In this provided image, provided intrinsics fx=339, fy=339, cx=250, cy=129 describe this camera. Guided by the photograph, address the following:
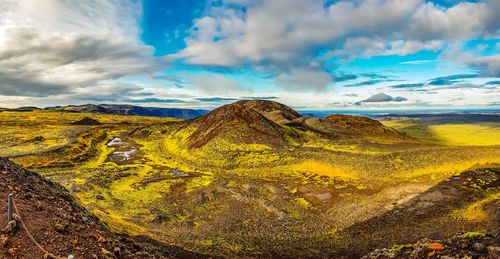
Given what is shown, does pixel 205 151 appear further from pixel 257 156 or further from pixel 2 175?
pixel 2 175

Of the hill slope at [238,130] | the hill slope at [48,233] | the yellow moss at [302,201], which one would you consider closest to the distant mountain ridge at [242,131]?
the hill slope at [238,130]

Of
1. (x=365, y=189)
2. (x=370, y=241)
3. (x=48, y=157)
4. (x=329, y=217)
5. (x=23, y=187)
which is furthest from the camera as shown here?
(x=48, y=157)

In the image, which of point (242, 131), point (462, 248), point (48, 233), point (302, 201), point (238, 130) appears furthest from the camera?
point (238, 130)

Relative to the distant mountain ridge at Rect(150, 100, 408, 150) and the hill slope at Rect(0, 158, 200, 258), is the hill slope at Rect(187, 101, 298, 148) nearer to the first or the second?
the distant mountain ridge at Rect(150, 100, 408, 150)

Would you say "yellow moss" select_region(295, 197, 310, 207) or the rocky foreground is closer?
the rocky foreground

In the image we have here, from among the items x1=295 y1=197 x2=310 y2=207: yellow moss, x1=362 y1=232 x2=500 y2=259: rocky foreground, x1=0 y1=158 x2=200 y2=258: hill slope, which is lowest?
x1=295 y1=197 x2=310 y2=207: yellow moss

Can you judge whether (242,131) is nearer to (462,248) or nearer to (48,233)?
(48,233)

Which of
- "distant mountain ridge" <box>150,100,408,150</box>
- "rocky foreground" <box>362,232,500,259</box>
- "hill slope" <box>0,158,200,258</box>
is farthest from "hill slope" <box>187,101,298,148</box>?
"rocky foreground" <box>362,232,500,259</box>

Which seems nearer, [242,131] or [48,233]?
[48,233]

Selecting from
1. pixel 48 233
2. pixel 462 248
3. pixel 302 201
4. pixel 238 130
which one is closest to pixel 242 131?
pixel 238 130

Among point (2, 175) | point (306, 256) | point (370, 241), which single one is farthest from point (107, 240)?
point (370, 241)

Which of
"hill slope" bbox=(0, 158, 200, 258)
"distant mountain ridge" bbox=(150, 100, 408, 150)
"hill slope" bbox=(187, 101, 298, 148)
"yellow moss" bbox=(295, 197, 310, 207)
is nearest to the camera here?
"hill slope" bbox=(0, 158, 200, 258)
